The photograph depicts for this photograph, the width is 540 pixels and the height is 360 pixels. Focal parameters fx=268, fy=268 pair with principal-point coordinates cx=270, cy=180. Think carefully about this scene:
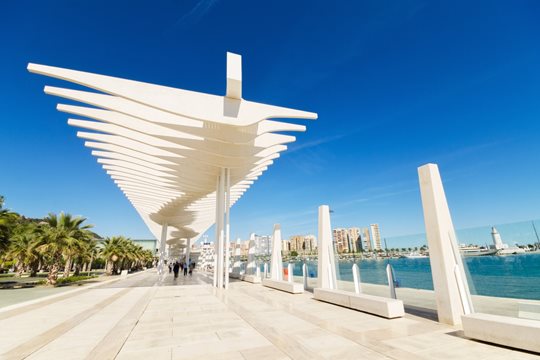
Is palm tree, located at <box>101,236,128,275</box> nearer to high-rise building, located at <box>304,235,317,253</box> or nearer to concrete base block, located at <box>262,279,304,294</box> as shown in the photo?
concrete base block, located at <box>262,279,304,294</box>

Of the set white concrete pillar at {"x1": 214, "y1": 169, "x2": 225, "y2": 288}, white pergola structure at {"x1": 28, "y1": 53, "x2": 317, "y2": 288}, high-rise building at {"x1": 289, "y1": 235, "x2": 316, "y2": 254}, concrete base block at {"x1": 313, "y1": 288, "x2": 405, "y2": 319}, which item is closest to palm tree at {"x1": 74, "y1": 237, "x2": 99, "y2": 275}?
white pergola structure at {"x1": 28, "y1": 53, "x2": 317, "y2": 288}

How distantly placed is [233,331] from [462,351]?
13.4 feet

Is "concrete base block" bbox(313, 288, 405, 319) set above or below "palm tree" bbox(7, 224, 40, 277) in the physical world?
below

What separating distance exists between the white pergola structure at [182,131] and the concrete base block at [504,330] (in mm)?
9233

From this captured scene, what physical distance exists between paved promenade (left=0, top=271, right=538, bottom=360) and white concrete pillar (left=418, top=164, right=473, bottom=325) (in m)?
0.55

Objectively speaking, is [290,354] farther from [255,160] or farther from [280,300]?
[255,160]

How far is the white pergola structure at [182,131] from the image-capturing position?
10125 millimetres

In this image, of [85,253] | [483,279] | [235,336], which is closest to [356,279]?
[235,336]

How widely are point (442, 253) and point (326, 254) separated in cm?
470

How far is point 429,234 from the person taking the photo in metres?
6.50

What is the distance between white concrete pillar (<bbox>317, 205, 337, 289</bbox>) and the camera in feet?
32.9

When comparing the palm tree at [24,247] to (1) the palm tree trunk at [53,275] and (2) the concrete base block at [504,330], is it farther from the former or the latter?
(2) the concrete base block at [504,330]

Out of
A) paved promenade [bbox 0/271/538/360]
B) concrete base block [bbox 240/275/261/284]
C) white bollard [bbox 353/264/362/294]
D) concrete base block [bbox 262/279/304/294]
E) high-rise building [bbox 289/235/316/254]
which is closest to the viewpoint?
paved promenade [bbox 0/271/538/360]

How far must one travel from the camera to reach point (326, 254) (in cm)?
1029
